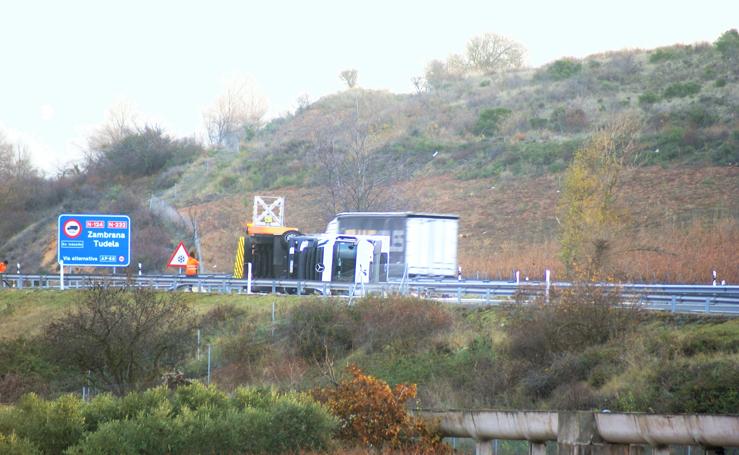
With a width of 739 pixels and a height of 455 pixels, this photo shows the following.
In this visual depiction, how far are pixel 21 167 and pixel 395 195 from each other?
52914 millimetres

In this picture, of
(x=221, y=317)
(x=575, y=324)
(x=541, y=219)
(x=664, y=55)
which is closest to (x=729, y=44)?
(x=664, y=55)

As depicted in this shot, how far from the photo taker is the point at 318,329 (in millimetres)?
31969

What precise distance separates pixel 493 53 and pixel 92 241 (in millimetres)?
92055

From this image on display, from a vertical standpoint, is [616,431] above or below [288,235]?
below

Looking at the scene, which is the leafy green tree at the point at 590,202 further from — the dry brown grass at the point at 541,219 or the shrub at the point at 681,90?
the shrub at the point at 681,90

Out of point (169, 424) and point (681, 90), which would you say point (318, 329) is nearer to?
point (169, 424)

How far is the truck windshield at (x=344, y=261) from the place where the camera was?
40.2 metres

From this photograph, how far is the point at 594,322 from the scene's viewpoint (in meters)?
25.6

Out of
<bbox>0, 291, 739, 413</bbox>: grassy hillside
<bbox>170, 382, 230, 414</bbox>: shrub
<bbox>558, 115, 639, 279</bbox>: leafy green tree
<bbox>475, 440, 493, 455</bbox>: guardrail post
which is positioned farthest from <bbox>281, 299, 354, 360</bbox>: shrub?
<bbox>475, 440, 493, 455</bbox>: guardrail post

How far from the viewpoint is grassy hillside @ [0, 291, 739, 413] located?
72.5 feet

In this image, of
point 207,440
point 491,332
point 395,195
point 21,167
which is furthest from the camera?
point 21,167

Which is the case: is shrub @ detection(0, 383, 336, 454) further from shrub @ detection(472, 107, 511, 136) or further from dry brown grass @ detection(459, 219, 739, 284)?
shrub @ detection(472, 107, 511, 136)

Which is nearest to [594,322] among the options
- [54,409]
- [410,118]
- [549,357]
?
[549,357]

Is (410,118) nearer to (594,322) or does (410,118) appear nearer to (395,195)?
(395,195)
